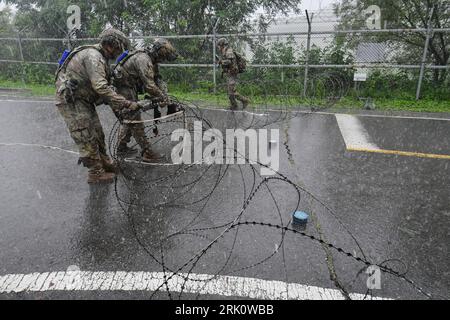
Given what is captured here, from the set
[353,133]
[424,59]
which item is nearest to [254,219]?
[353,133]

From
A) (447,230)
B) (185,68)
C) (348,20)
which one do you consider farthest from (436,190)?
(185,68)

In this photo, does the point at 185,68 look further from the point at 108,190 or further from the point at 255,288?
the point at 255,288

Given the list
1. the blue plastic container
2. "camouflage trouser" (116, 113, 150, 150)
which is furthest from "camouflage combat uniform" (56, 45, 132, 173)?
the blue plastic container

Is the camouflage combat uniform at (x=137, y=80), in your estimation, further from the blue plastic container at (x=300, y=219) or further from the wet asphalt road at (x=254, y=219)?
the blue plastic container at (x=300, y=219)

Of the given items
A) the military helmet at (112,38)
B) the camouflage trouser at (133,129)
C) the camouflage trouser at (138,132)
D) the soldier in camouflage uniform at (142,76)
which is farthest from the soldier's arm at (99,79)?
the soldier in camouflage uniform at (142,76)

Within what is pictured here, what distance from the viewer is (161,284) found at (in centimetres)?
308

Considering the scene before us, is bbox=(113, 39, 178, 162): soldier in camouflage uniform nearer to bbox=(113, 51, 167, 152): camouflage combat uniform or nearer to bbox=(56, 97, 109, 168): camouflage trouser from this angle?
bbox=(113, 51, 167, 152): camouflage combat uniform

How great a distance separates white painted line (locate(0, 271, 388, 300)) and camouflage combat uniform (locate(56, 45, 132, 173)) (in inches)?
90.1

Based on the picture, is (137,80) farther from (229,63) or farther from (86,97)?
(229,63)

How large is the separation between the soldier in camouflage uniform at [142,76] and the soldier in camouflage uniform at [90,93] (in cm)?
52

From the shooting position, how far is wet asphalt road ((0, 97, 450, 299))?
327 centimetres

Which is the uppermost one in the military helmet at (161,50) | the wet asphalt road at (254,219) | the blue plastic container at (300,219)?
the military helmet at (161,50)

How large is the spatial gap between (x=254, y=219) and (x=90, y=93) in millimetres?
2946

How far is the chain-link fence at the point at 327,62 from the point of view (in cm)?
1084
